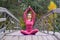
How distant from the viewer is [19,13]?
1628cm

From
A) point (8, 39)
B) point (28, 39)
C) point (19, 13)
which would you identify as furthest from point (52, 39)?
point (19, 13)

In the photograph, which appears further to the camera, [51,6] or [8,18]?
[51,6]

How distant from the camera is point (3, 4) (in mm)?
15797

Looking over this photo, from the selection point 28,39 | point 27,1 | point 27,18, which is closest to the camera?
point 28,39

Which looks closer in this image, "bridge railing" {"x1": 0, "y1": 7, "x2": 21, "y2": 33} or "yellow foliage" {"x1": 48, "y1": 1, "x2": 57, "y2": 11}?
"bridge railing" {"x1": 0, "y1": 7, "x2": 21, "y2": 33}

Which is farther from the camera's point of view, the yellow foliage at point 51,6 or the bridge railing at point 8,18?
the yellow foliage at point 51,6

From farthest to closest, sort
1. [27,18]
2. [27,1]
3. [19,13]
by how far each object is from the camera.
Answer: [19,13]
[27,1]
[27,18]

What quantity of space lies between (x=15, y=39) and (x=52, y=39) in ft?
2.84

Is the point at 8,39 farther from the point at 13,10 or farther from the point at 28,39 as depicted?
the point at 13,10

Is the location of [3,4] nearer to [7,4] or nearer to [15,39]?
[7,4]

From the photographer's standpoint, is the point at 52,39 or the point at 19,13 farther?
the point at 19,13

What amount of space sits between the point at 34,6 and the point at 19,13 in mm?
1454

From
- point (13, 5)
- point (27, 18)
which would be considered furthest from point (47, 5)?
point (27, 18)

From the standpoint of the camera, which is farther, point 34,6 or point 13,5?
point 13,5
